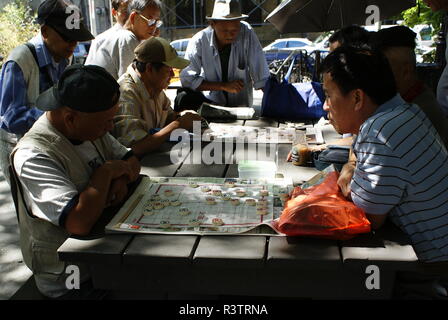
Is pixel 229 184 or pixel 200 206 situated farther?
pixel 229 184

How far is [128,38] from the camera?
3.20m

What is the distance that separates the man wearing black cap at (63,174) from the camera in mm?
1554

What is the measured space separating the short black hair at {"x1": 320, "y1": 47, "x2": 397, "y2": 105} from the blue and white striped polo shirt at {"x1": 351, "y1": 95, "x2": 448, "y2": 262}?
8 cm

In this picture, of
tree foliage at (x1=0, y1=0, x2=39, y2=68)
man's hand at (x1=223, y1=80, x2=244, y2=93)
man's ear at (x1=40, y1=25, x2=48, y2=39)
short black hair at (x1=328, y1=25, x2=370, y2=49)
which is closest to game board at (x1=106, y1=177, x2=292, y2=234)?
man's ear at (x1=40, y1=25, x2=48, y2=39)

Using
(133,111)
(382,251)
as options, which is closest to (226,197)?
(382,251)

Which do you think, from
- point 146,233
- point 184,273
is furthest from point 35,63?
point 184,273

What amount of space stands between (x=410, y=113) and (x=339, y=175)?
36 cm

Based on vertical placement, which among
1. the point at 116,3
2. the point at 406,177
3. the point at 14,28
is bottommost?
the point at 14,28

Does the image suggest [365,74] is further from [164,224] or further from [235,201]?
[164,224]

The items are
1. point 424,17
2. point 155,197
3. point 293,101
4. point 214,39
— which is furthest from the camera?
point 424,17

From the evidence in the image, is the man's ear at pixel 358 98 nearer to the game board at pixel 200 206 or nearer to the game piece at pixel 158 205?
the game board at pixel 200 206

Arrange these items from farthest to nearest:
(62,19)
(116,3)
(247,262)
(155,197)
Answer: (116,3) → (62,19) → (155,197) → (247,262)

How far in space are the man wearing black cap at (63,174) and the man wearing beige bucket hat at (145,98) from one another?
0.65 metres

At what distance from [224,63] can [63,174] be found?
2.31 metres
